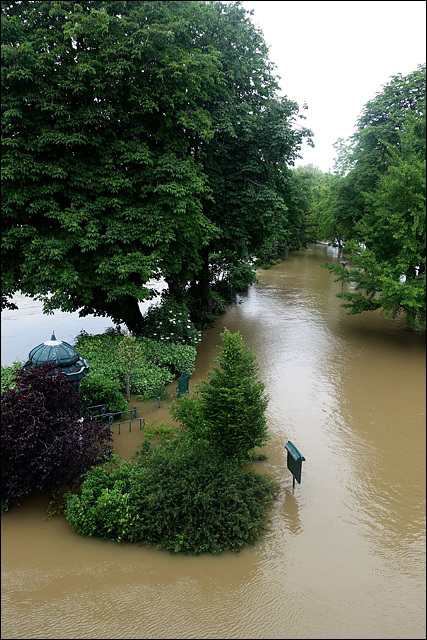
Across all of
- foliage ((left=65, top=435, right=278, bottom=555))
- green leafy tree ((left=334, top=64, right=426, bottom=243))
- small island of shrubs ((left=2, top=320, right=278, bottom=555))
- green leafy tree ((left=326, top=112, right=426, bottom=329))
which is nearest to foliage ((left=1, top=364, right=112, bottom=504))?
small island of shrubs ((left=2, top=320, right=278, bottom=555))

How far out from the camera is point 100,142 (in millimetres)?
12523

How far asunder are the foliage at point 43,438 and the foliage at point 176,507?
440 mm

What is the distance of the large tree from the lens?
11742 mm

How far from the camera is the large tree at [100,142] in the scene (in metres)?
11.7

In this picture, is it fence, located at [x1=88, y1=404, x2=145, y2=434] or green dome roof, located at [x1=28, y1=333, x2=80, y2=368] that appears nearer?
green dome roof, located at [x1=28, y1=333, x2=80, y2=368]

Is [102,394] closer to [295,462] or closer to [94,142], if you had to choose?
[295,462]

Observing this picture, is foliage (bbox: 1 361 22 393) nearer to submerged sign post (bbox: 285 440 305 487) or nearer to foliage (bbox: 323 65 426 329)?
submerged sign post (bbox: 285 440 305 487)

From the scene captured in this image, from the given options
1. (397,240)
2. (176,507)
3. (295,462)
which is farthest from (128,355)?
(397,240)

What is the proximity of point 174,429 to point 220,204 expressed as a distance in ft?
32.2

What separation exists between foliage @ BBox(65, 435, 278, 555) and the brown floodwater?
218 mm

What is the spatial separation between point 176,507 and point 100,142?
1037 centimetres

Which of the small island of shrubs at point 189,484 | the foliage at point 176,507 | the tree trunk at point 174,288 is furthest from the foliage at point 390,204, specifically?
the tree trunk at point 174,288

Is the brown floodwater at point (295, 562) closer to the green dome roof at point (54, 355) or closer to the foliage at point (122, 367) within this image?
the foliage at point (122, 367)

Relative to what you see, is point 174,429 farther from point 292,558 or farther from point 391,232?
point 391,232
